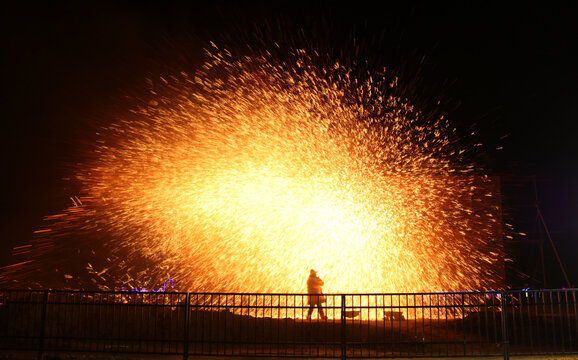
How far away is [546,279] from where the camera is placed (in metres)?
22.3

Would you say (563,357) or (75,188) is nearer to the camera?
(563,357)

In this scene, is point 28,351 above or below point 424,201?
below

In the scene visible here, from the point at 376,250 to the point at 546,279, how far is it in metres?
11.0

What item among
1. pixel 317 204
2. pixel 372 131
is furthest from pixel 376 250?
pixel 372 131

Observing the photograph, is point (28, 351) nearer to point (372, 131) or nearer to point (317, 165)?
point (317, 165)

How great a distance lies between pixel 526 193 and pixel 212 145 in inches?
569

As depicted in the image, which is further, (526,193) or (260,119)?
(526,193)

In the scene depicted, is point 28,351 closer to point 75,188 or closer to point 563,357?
point 563,357

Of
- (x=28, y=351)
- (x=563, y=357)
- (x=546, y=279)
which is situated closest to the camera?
(x=563, y=357)

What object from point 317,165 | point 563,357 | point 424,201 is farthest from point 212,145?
point 563,357

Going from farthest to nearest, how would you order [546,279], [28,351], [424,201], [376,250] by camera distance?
[546,279], [424,201], [376,250], [28,351]

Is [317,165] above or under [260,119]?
under

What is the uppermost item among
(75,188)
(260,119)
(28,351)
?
(260,119)

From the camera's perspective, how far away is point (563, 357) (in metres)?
8.52
